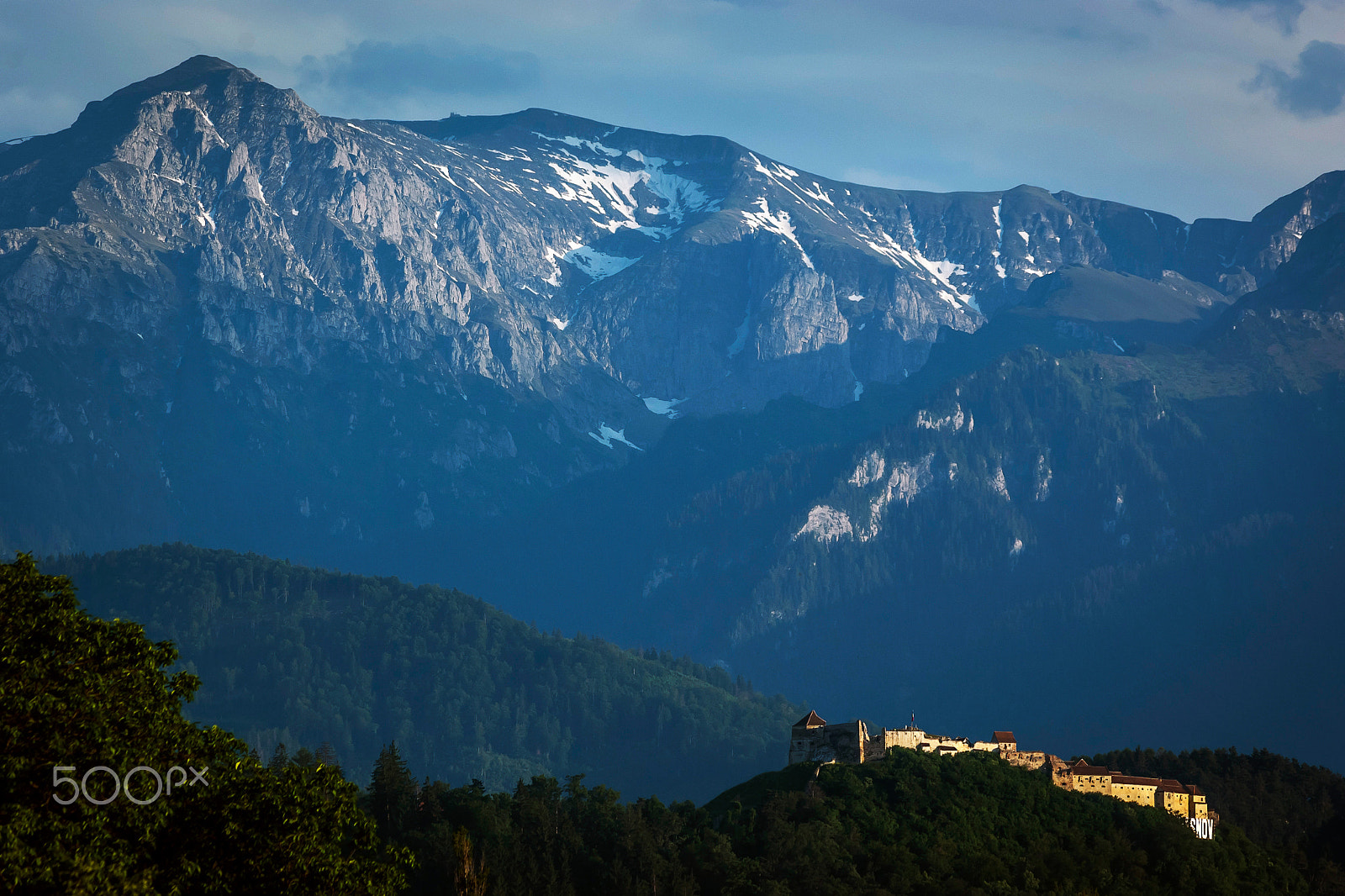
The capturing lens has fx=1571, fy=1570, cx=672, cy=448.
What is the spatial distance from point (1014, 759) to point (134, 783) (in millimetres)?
129156

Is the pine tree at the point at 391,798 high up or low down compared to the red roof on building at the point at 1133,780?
down

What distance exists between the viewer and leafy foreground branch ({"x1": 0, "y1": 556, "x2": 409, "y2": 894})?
164 feet

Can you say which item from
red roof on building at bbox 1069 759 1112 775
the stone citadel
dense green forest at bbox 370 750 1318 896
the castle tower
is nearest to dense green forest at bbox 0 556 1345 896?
dense green forest at bbox 370 750 1318 896

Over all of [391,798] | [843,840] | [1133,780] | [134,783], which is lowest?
[134,783]

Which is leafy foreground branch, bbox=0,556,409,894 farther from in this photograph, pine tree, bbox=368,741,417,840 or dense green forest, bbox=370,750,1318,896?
pine tree, bbox=368,741,417,840

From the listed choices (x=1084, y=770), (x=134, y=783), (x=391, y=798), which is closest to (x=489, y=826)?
(x=391, y=798)

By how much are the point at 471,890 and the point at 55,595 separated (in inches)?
1506

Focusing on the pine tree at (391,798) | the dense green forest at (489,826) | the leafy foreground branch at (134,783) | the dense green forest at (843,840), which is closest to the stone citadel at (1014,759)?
the dense green forest at (843,840)

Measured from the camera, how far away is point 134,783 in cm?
5197

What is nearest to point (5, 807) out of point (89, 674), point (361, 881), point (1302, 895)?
point (89, 674)

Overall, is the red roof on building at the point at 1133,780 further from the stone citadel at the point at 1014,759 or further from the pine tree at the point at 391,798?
the pine tree at the point at 391,798

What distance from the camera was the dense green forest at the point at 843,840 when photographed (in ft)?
409

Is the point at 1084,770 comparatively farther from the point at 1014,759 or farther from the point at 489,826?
the point at 489,826

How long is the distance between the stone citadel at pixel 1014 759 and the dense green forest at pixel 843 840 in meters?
2.69
